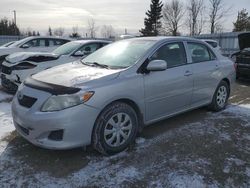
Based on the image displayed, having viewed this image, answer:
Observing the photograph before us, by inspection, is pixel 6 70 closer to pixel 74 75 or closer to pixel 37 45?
pixel 74 75

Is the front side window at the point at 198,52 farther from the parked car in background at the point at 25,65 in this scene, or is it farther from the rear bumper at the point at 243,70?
the rear bumper at the point at 243,70

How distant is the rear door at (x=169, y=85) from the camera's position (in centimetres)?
421

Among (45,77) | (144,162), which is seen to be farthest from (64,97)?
(144,162)

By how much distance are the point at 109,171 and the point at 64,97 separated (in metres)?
1.05

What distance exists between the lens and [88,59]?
4898 millimetres

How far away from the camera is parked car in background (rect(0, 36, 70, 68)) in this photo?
1134 centimetres

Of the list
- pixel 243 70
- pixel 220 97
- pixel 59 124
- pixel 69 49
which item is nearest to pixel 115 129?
pixel 59 124

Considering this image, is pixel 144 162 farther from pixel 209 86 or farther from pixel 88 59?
pixel 209 86

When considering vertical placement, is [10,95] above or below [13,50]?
below

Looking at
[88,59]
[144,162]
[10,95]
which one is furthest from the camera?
[10,95]

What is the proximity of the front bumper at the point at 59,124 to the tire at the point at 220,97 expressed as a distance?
3.11 meters

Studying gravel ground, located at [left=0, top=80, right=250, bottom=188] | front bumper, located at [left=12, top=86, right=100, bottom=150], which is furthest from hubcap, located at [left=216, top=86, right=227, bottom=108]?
front bumper, located at [left=12, top=86, right=100, bottom=150]

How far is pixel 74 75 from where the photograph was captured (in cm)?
386

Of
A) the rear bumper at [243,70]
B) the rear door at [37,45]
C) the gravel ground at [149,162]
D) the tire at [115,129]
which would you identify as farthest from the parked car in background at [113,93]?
the rear door at [37,45]
